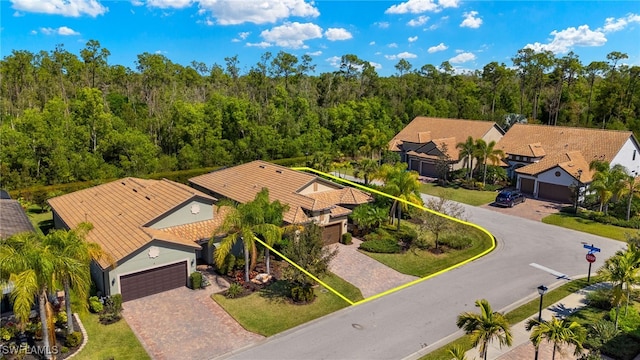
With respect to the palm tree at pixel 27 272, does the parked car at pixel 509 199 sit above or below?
below

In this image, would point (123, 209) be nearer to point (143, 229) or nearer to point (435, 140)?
point (143, 229)

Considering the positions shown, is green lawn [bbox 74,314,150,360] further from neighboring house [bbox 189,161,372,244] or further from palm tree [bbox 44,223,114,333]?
neighboring house [bbox 189,161,372,244]

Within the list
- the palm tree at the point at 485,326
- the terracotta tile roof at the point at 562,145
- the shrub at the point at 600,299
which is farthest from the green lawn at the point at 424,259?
the terracotta tile roof at the point at 562,145

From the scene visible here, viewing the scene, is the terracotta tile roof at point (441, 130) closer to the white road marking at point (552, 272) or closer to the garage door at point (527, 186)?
the garage door at point (527, 186)

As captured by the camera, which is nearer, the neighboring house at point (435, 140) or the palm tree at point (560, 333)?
the palm tree at point (560, 333)

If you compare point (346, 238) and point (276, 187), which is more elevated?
point (276, 187)

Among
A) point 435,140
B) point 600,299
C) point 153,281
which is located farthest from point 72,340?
point 435,140

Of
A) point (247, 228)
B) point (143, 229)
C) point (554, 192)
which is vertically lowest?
point (143, 229)
